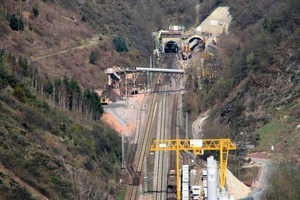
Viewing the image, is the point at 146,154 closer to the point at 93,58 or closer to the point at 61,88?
the point at 61,88

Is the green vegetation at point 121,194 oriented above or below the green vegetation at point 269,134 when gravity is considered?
below

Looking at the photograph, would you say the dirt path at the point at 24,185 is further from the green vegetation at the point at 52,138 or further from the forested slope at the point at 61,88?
the green vegetation at the point at 52,138

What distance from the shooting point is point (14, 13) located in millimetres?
84938

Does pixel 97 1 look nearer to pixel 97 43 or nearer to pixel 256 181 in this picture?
pixel 97 43

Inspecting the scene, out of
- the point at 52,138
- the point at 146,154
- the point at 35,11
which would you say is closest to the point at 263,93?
the point at 146,154

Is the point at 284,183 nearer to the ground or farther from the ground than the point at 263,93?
nearer to the ground

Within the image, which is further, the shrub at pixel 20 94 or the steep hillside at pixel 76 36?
the steep hillside at pixel 76 36

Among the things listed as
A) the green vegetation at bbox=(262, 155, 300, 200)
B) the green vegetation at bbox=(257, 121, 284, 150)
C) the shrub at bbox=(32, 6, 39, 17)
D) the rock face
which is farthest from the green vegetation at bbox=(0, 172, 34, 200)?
the shrub at bbox=(32, 6, 39, 17)

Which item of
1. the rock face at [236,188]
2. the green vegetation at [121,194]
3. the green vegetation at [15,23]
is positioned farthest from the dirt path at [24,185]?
the green vegetation at [15,23]

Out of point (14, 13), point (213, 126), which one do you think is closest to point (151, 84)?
point (14, 13)

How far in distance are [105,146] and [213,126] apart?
998cm

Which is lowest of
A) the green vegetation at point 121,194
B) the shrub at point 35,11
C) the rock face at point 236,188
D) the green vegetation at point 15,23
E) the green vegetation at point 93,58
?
the green vegetation at point 121,194

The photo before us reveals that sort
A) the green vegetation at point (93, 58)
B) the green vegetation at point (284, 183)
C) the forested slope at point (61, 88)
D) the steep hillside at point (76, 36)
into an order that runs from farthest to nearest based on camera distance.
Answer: the green vegetation at point (93, 58), the steep hillside at point (76, 36), the green vegetation at point (284, 183), the forested slope at point (61, 88)

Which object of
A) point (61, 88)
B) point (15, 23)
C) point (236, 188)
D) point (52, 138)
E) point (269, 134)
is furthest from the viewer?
point (15, 23)
